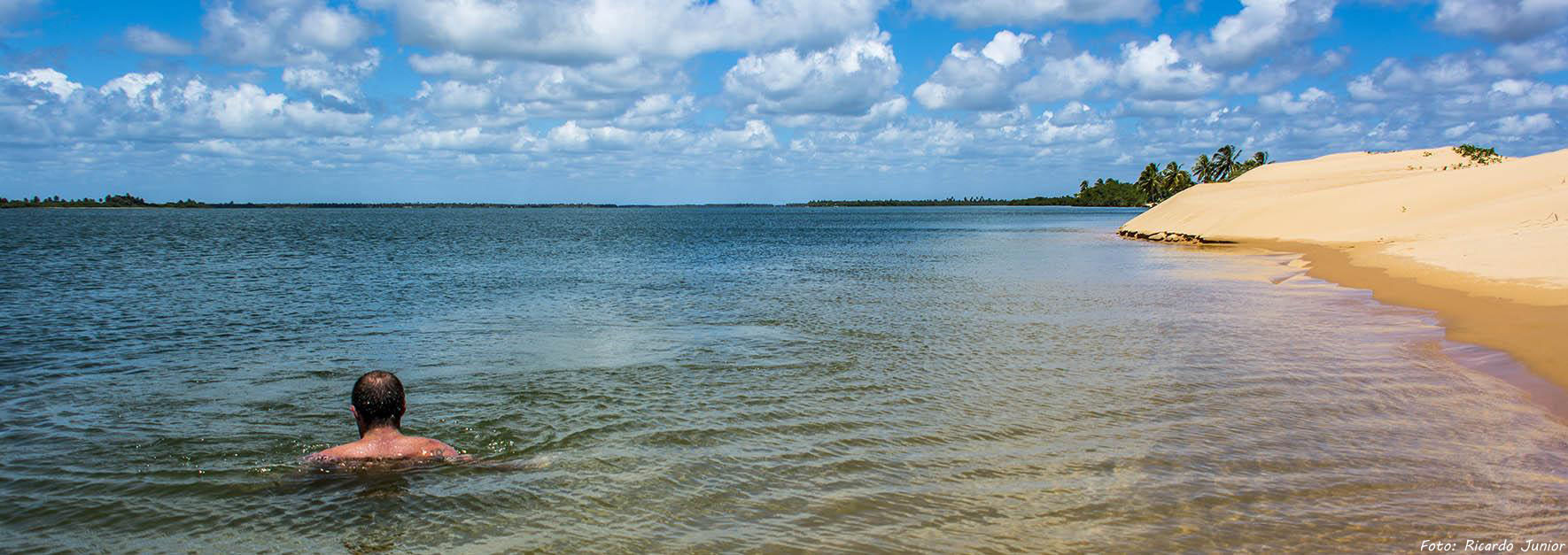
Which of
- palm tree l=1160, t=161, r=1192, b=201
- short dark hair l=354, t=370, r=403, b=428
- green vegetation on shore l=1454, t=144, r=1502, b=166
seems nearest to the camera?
short dark hair l=354, t=370, r=403, b=428

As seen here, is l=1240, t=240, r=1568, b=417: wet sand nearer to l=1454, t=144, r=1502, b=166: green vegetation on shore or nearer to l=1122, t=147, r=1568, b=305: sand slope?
l=1122, t=147, r=1568, b=305: sand slope

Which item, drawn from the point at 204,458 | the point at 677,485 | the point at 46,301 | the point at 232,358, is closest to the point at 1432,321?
the point at 677,485

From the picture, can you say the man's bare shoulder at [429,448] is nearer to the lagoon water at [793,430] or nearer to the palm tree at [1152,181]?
the lagoon water at [793,430]

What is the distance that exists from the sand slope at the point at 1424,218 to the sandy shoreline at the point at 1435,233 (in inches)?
3.3

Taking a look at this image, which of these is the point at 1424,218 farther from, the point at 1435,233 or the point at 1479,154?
the point at 1479,154

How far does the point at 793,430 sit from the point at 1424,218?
41804 mm

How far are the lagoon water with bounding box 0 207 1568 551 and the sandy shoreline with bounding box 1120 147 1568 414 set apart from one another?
4.32 ft

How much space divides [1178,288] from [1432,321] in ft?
30.5

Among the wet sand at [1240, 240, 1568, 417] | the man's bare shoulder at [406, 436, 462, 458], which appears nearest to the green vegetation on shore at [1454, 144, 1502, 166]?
the wet sand at [1240, 240, 1568, 417]

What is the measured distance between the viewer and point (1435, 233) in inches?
1420

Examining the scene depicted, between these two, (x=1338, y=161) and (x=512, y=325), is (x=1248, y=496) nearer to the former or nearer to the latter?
→ (x=512, y=325)

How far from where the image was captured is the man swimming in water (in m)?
8.49

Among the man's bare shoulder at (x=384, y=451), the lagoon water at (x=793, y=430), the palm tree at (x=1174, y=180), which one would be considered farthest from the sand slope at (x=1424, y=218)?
the palm tree at (x=1174, y=180)

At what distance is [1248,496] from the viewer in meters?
7.42
